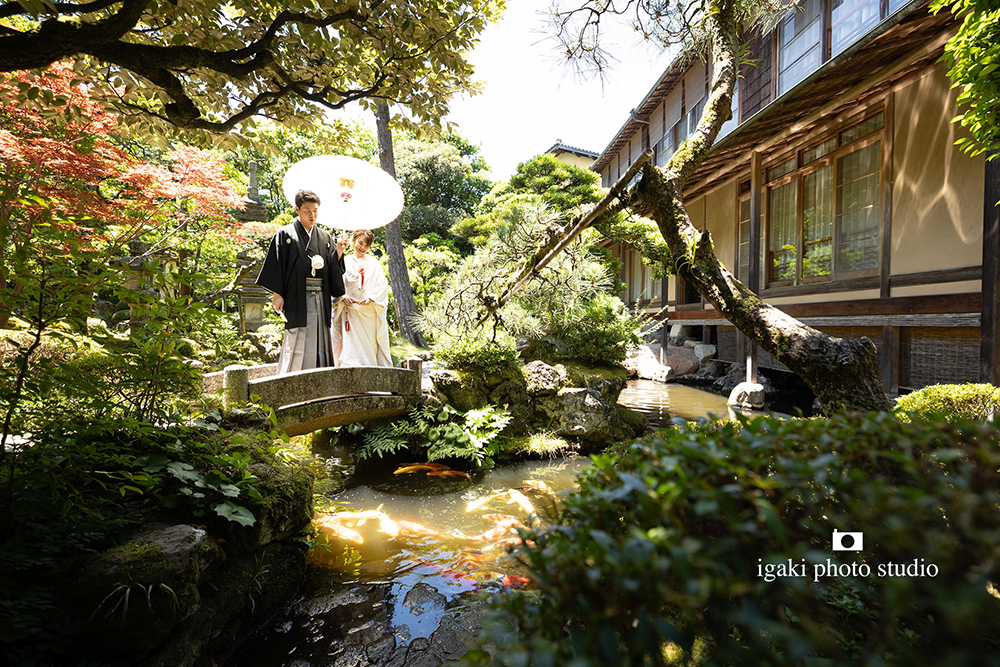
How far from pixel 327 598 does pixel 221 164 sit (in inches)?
382

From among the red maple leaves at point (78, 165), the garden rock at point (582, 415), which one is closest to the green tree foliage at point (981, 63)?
the garden rock at point (582, 415)

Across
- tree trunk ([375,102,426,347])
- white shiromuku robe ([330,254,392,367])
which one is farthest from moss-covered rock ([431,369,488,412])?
tree trunk ([375,102,426,347])

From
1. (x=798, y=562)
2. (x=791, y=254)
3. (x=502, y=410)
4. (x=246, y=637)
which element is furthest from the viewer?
(x=791, y=254)

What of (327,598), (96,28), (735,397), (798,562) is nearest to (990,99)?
(798,562)

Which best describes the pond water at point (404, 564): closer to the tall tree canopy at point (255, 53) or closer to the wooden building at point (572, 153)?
the tall tree canopy at point (255, 53)

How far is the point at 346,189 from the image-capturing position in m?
5.50

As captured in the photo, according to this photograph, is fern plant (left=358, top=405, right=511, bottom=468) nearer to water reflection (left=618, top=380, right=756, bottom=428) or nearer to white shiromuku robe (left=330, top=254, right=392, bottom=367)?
white shiromuku robe (left=330, top=254, right=392, bottom=367)

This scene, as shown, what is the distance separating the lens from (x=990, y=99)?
277 centimetres

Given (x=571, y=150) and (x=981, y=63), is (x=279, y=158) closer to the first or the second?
(x=571, y=150)

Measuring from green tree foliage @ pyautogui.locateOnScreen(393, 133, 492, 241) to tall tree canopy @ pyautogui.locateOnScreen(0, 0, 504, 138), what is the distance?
17.6 m

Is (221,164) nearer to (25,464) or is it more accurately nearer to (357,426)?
(357,426)

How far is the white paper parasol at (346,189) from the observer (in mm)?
5293

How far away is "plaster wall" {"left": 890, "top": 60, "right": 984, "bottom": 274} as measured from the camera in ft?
19.4

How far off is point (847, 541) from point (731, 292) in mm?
2428
